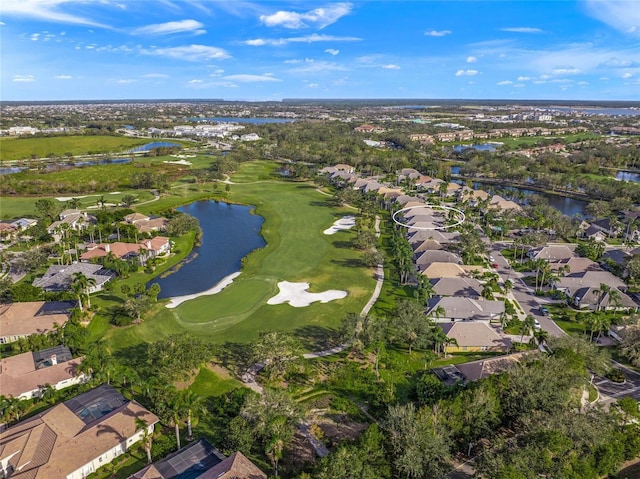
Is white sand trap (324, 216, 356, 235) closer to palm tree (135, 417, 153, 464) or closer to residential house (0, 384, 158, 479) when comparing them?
residential house (0, 384, 158, 479)

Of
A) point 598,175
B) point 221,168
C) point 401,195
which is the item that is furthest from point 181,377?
point 598,175

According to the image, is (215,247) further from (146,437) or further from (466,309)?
(146,437)

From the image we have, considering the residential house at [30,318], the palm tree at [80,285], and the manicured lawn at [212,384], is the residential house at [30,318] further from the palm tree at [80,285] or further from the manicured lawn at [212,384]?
the manicured lawn at [212,384]

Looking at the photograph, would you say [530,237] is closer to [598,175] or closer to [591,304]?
[591,304]

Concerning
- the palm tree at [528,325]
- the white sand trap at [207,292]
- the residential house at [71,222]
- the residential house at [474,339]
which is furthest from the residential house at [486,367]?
the residential house at [71,222]

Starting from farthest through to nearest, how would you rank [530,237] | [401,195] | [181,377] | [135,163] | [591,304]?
[135,163], [401,195], [530,237], [591,304], [181,377]

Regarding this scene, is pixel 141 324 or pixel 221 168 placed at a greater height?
pixel 221 168
